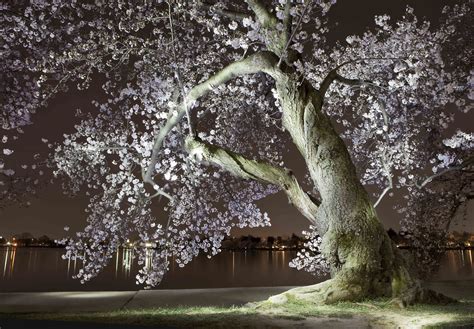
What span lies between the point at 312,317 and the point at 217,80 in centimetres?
651

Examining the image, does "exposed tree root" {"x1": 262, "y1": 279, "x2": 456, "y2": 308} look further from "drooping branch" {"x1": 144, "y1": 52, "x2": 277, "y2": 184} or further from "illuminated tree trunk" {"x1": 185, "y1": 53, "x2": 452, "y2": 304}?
"drooping branch" {"x1": 144, "y1": 52, "x2": 277, "y2": 184}

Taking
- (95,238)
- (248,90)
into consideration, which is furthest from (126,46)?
(95,238)

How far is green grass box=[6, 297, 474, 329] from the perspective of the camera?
769cm

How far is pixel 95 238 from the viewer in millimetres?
14023

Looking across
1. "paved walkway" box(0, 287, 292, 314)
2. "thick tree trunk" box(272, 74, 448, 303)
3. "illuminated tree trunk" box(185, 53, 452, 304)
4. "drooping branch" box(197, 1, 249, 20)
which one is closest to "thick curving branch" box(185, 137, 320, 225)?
"illuminated tree trunk" box(185, 53, 452, 304)

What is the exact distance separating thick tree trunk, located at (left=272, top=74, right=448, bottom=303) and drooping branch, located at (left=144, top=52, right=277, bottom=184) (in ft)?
1.93

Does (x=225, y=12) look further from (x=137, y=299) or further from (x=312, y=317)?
(x=137, y=299)

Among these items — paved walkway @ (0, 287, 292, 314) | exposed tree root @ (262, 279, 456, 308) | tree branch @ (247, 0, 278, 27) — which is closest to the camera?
exposed tree root @ (262, 279, 456, 308)

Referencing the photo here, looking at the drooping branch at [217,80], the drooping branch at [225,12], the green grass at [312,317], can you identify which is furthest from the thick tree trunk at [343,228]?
the drooping branch at [225,12]

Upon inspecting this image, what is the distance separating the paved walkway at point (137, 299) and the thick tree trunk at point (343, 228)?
142 inches

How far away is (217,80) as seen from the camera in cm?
1207

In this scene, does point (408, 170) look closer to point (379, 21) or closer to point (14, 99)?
point (379, 21)

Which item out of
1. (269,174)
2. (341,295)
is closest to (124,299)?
(269,174)

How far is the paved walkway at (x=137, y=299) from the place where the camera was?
41.4 ft
